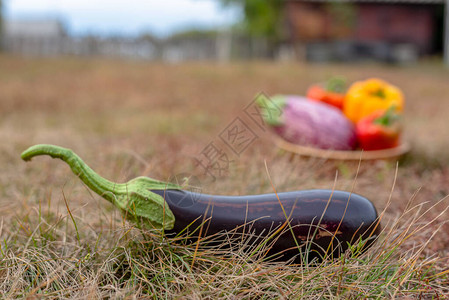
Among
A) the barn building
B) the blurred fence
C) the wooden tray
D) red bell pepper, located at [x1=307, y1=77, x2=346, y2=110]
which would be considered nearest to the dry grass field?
the wooden tray

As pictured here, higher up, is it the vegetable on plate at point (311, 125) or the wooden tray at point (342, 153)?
the vegetable on plate at point (311, 125)

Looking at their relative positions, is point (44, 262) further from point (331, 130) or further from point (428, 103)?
point (428, 103)

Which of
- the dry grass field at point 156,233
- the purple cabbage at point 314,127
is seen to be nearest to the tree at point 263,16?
the dry grass field at point 156,233

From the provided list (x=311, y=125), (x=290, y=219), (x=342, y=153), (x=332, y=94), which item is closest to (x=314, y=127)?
(x=311, y=125)

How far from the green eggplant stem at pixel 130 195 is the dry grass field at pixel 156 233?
56 mm

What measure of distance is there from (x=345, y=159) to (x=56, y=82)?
284 inches

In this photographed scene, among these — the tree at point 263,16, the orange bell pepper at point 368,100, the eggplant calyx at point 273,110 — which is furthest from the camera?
the tree at point 263,16

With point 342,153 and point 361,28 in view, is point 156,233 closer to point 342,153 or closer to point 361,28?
point 342,153

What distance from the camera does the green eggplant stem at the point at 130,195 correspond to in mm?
1484

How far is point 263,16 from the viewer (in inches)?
882

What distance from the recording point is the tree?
21092mm

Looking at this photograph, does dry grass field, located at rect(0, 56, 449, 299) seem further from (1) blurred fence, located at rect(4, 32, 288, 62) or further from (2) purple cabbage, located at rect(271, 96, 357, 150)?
(1) blurred fence, located at rect(4, 32, 288, 62)

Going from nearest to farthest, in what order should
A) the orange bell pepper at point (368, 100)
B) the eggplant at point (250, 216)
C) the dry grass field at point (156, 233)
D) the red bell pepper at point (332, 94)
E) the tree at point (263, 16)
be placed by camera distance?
the dry grass field at point (156, 233) → the eggplant at point (250, 216) → the orange bell pepper at point (368, 100) → the red bell pepper at point (332, 94) → the tree at point (263, 16)

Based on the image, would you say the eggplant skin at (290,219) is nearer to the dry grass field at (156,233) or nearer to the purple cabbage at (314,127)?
the dry grass field at (156,233)
